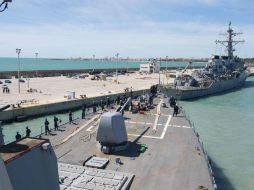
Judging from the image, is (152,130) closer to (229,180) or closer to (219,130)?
(229,180)

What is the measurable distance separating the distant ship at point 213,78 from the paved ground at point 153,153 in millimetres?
38266

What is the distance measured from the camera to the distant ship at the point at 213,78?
220ft

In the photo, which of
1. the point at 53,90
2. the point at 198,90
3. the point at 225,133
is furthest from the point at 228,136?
the point at 53,90

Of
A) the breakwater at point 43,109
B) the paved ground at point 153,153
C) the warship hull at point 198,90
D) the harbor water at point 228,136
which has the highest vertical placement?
the warship hull at point 198,90

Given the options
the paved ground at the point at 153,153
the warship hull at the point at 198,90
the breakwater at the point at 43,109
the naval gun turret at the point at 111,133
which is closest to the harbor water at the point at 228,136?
the warship hull at the point at 198,90

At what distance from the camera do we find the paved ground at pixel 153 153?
640 inches

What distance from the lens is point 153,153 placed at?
20.3 meters

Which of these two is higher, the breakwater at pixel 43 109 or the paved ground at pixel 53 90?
the paved ground at pixel 53 90

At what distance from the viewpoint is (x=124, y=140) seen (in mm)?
20406

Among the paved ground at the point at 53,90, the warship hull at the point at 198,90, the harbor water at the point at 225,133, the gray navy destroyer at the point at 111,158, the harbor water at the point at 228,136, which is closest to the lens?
the gray navy destroyer at the point at 111,158

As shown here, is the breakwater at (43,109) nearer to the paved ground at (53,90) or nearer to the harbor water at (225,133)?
the harbor water at (225,133)

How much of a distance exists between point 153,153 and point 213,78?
64.9 meters

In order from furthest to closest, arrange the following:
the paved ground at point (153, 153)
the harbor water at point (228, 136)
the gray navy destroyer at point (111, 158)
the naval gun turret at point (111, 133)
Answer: the harbor water at point (228, 136) < the naval gun turret at point (111, 133) < the paved ground at point (153, 153) < the gray navy destroyer at point (111, 158)

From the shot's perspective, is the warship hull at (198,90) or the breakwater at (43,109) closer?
the breakwater at (43,109)
